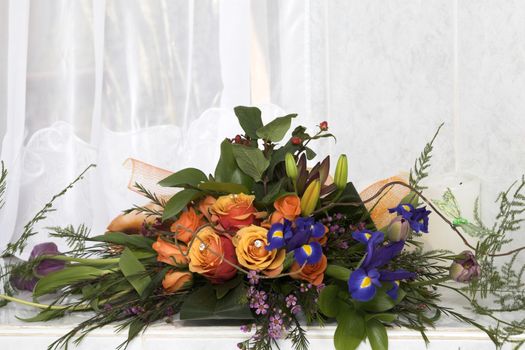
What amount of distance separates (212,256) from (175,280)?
66 millimetres

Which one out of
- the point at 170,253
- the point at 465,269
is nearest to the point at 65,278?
the point at 170,253

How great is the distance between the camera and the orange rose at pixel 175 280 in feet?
2.65

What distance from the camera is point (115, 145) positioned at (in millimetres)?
1496

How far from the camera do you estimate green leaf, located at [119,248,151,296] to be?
80cm

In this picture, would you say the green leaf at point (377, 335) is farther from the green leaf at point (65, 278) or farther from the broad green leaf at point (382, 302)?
the green leaf at point (65, 278)

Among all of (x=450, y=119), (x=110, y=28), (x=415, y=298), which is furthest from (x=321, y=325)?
(x=110, y=28)

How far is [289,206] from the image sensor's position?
31.4 inches

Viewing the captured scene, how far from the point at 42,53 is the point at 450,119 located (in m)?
0.91

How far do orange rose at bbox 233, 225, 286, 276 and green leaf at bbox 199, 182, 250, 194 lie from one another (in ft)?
0.25

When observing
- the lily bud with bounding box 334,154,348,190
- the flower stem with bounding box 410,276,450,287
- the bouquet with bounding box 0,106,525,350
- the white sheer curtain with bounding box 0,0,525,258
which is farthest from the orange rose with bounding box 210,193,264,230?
the white sheer curtain with bounding box 0,0,525,258

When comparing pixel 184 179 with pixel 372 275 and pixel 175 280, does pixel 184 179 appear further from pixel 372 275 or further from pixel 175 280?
pixel 372 275

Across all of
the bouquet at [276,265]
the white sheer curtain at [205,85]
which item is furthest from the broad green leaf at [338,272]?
the white sheer curtain at [205,85]

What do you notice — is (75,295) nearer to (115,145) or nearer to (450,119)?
(115,145)

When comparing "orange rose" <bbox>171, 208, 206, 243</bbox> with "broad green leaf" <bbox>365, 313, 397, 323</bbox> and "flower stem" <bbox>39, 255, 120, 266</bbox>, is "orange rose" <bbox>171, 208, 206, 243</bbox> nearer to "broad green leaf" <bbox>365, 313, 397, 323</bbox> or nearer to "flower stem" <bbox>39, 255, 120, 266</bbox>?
"flower stem" <bbox>39, 255, 120, 266</bbox>
